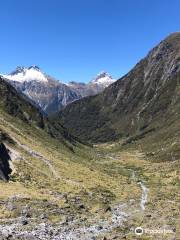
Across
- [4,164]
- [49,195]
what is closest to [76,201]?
[49,195]

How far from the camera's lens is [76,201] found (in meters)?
82.1

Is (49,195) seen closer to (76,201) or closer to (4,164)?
(76,201)

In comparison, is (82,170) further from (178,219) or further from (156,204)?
(178,219)

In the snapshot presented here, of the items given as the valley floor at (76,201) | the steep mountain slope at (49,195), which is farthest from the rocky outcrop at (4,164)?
the valley floor at (76,201)

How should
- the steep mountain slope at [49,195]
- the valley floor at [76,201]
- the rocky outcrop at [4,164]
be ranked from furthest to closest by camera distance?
1. the rocky outcrop at [4,164]
2. the steep mountain slope at [49,195]
3. the valley floor at [76,201]

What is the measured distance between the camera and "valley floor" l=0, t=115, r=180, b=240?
5817 cm

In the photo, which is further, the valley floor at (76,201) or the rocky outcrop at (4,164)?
the rocky outcrop at (4,164)

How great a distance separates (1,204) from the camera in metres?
70.8

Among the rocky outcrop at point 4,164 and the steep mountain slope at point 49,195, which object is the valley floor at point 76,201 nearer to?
the steep mountain slope at point 49,195

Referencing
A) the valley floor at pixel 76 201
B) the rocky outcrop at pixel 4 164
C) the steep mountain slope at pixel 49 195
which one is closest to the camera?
the valley floor at pixel 76 201

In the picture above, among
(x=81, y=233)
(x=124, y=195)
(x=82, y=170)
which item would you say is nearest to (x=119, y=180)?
(x=82, y=170)

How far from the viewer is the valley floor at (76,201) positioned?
191 ft

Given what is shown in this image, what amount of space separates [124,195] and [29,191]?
22.3 metres

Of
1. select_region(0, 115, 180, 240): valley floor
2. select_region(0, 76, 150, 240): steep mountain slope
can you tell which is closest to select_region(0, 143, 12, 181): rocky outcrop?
select_region(0, 76, 150, 240): steep mountain slope
